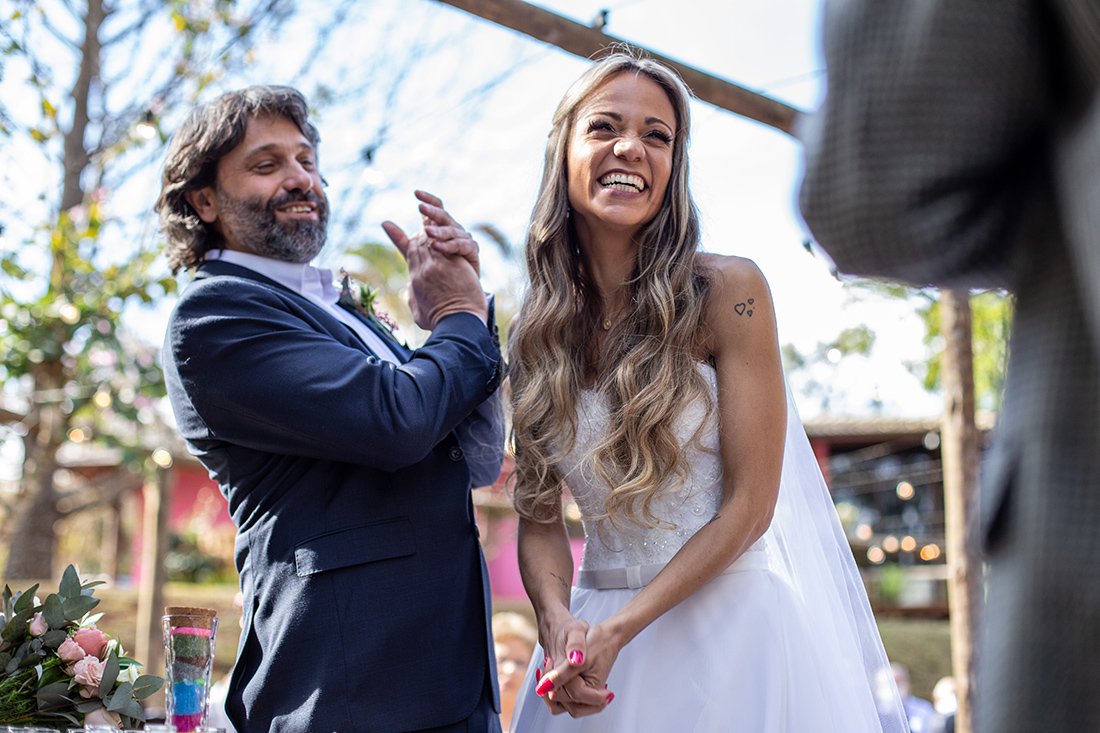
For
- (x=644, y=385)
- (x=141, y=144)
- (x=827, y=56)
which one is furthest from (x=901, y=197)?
(x=141, y=144)

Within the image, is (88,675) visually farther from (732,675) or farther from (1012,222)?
(1012,222)

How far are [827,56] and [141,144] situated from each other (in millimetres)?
5932

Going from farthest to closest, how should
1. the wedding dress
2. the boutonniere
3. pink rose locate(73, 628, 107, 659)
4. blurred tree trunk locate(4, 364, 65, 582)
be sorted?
blurred tree trunk locate(4, 364, 65, 582), the boutonniere, pink rose locate(73, 628, 107, 659), the wedding dress

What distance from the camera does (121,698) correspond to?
1992 millimetres

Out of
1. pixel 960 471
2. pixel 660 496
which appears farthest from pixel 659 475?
pixel 960 471

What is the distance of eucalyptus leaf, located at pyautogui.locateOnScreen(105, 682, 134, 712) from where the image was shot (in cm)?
198

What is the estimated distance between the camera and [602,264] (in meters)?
2.47

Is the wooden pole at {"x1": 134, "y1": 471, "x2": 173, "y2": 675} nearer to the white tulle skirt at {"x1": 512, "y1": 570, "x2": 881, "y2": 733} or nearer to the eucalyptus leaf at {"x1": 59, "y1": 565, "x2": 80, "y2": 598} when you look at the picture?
the eucalyptus leaf at {"x1": 59, "y1": 565, "x2": 80, "y2": 598}

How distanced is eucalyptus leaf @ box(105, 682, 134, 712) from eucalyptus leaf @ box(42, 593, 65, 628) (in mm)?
234

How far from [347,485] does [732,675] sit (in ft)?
3.00

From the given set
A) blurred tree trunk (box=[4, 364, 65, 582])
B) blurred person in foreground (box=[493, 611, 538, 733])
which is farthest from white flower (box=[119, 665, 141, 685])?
blurred tree trunk (box=[4, 364, 65, 582])

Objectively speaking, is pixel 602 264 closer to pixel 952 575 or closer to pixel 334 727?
pixel 334 727

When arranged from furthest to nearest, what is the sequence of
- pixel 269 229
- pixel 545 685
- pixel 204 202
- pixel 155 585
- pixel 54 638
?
pixel 155 585
pixel 204 202
pixel 269 229
pixel 54 638
pixel 545 685

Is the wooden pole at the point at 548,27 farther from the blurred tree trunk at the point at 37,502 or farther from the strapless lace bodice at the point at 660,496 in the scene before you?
the blurred tree trunk at the point at 37,502
